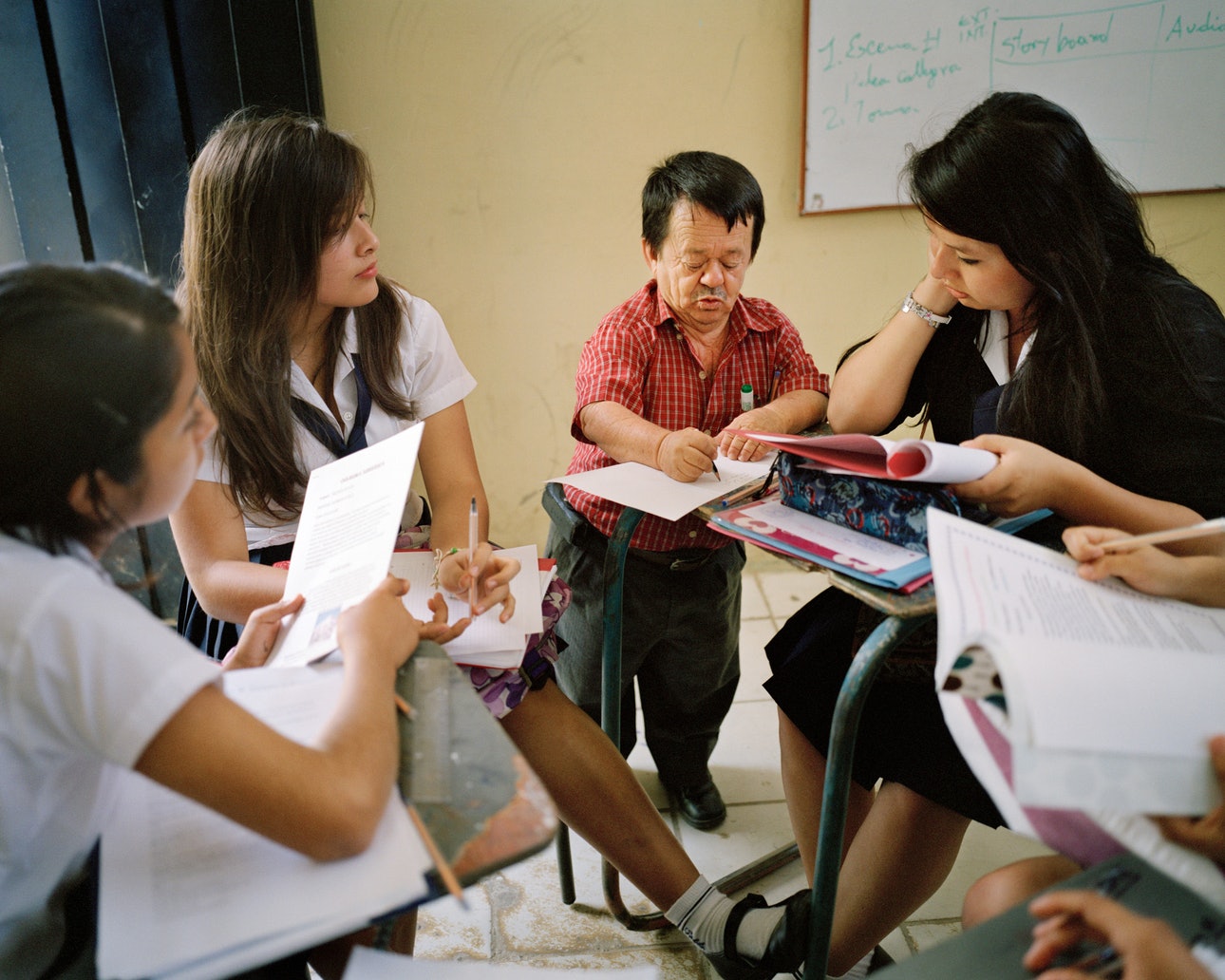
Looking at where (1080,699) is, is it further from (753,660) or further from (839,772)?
(753,660)

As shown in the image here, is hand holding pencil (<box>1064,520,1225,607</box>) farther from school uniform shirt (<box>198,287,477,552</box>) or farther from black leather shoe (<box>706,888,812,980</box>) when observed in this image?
school uniform shirt (<box>198,287,477,552</box>)

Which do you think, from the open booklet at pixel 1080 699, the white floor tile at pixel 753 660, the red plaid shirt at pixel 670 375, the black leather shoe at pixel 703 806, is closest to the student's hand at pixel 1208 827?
the open booklet at pixel 1080 699

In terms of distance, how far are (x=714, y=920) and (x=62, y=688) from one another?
3.05ft

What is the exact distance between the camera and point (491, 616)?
993mm

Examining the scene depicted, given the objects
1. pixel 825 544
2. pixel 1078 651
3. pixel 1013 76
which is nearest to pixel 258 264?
pixel 825 544

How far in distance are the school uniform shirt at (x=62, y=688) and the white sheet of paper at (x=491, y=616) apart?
1.16 feet

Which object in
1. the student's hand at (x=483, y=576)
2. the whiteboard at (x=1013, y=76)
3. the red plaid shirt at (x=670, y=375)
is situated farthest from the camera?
the whiteboard at (x=1013, y=76)

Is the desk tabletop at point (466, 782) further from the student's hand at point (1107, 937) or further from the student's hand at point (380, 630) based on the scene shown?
the student's hand at point (1107, 937)

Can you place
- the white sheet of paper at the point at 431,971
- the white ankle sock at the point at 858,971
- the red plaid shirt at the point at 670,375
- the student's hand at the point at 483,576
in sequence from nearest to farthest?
the white sheet of paper at the point at 431,971 → the student's hand at the point at 483,576 → the white ankle sock at the point at 858,971 → the red plaid shirt at the point at 670,375

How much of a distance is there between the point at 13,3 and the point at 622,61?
4.46 feet

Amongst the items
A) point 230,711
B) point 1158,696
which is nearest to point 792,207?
point 1158,696

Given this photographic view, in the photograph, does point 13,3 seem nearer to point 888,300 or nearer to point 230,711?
point 230,711

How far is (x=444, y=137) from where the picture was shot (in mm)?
2301

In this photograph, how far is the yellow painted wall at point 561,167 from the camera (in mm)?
2229
